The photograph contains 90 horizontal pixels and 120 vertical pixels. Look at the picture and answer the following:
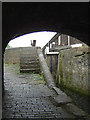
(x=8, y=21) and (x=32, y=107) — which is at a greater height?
(x=8, y=21)

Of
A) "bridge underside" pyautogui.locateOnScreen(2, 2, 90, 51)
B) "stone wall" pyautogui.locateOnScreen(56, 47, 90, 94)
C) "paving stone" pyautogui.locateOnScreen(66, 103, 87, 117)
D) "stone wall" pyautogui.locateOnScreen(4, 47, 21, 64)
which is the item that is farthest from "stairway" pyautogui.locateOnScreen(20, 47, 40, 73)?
"bridge underside" pyautogui.locateOnScreen(2, 2, 90, 51)

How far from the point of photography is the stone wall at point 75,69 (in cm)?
622

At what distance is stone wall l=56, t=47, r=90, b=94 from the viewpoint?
20.4 feet

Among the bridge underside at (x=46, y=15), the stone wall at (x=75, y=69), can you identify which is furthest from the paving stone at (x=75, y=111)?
the stone wall at (x=75, y=69)

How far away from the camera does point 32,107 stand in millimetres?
3305

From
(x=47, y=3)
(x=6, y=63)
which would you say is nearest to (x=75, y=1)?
(x=47, y=3)

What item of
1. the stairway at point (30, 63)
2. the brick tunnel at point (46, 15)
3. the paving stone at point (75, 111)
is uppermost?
the brick tunnel at point (46, 15)

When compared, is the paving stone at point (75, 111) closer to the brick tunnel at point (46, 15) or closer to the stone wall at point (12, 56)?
the brick tunnel at point (46, 15)

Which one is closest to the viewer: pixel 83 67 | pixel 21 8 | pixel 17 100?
pixel 21 8

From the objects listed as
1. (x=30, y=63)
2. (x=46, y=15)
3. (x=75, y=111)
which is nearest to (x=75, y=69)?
(x=30, y=63)

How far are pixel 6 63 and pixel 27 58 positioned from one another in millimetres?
2665

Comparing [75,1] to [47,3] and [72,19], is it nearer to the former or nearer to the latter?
[47,3]

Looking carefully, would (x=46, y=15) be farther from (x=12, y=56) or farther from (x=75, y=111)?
(x=12, y=56)

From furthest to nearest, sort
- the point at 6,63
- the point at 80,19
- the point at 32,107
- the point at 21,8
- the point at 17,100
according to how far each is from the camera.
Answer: the point at 6,63 → the point at 17,100 → the point at 32,107 → the point at 80,19 → the point at 21,8
